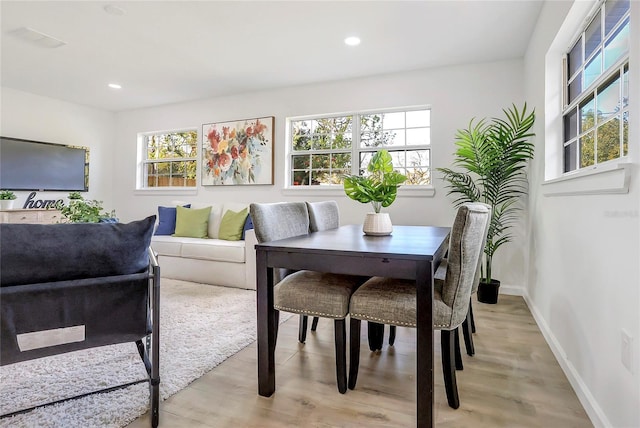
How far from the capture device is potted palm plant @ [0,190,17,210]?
4.41 meters

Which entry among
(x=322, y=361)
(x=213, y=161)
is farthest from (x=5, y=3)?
(x=322, y=361)

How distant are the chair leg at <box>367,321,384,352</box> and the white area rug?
79cm

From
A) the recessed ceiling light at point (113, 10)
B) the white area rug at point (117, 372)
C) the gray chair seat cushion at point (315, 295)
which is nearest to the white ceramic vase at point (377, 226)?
the gray chair seat cushion at point (315, 295)

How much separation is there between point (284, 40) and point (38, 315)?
294 cm

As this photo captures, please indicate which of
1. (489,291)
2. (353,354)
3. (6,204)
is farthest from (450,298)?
(6,204)

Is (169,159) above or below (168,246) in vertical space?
above

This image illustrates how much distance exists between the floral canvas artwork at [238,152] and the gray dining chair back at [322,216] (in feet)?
6.92

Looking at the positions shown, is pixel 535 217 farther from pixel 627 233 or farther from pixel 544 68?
pixel 627 233

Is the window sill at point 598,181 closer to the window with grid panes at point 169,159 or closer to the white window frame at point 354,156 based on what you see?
the white window frame at point 354,156

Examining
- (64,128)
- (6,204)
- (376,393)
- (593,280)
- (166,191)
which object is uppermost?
(64,128)

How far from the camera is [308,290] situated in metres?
1.68

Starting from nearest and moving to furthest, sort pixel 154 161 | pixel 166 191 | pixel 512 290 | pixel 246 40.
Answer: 1. pixel 246 40
2. pixel 512 290
3. pixel 166 191
4. pixel 154 161

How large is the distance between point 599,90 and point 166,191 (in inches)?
214

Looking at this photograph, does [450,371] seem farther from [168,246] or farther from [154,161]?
[154,161]
